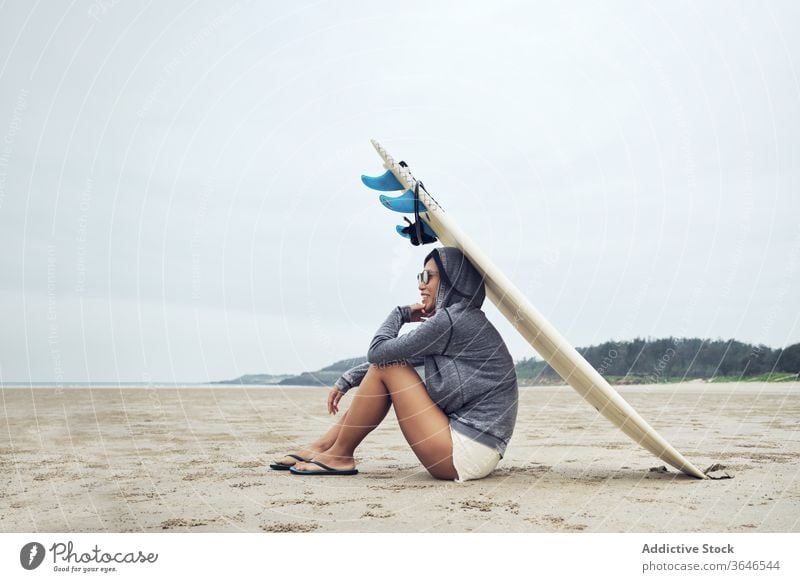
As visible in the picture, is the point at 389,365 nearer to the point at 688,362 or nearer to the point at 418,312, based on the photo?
the point at 418,312

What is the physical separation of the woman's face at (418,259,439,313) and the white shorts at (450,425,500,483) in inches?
35.5

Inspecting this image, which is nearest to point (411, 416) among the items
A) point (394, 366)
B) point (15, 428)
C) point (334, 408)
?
point (394, 366)

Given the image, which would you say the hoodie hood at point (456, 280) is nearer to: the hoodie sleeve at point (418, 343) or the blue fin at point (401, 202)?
the hoodie sleeve at point (418, 343)

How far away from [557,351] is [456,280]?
0.86 meters

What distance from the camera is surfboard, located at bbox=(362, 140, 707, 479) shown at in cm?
486

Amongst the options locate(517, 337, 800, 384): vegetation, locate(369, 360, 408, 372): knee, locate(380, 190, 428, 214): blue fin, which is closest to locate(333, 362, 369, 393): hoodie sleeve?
locate(369, 360, 408, 372): knee

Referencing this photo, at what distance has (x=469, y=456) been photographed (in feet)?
16.3

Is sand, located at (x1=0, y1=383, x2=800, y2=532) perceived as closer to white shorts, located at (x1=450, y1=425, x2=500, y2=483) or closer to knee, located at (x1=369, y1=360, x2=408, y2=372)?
white shorts, located at (x1=450, y1=425, x2=500, y2=483)

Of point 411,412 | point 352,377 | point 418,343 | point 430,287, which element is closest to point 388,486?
point 411,412

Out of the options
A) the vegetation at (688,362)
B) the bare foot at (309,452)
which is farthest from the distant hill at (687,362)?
the bare foot at (309,452)

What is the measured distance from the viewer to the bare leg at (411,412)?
4938 mm

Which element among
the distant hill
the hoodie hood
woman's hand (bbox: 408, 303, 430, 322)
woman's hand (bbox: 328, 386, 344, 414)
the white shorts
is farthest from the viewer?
the distant hill

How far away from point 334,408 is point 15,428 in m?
5.97

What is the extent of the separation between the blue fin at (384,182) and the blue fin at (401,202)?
0.24 meters
